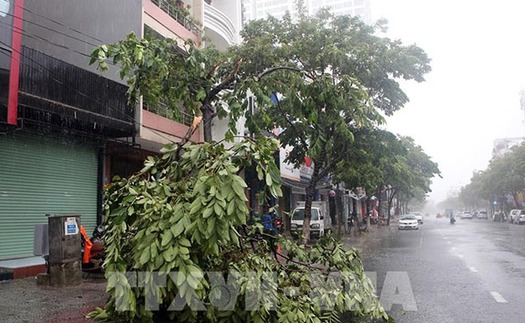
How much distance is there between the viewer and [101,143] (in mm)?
13422

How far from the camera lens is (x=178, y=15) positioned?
680 inches

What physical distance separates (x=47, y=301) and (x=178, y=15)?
12.7 m

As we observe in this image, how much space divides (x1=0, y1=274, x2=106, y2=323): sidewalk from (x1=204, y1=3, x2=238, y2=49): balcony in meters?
12.9

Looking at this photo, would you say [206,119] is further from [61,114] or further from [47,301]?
[61,114]

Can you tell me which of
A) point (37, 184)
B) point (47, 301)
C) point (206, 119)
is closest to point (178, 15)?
point (37, 184)

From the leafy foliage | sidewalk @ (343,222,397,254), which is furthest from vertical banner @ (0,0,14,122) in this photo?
sidewalk @ (343,222,397,254)

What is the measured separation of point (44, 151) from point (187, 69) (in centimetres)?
660

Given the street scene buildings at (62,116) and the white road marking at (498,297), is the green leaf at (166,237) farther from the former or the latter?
the white road marking at (498,297)

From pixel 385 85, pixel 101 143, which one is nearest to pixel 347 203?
pixel 385 85

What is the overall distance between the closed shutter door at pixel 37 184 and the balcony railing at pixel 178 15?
6.45 meters

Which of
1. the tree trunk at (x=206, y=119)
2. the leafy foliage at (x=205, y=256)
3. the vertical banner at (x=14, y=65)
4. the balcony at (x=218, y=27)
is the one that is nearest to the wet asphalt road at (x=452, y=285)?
the leafy foliage at (x=205, y=256)

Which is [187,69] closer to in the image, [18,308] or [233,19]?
[18,308]

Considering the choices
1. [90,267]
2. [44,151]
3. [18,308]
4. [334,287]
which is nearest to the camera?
[334,287]

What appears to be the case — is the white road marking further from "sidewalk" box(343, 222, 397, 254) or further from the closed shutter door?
the closed shutter door
